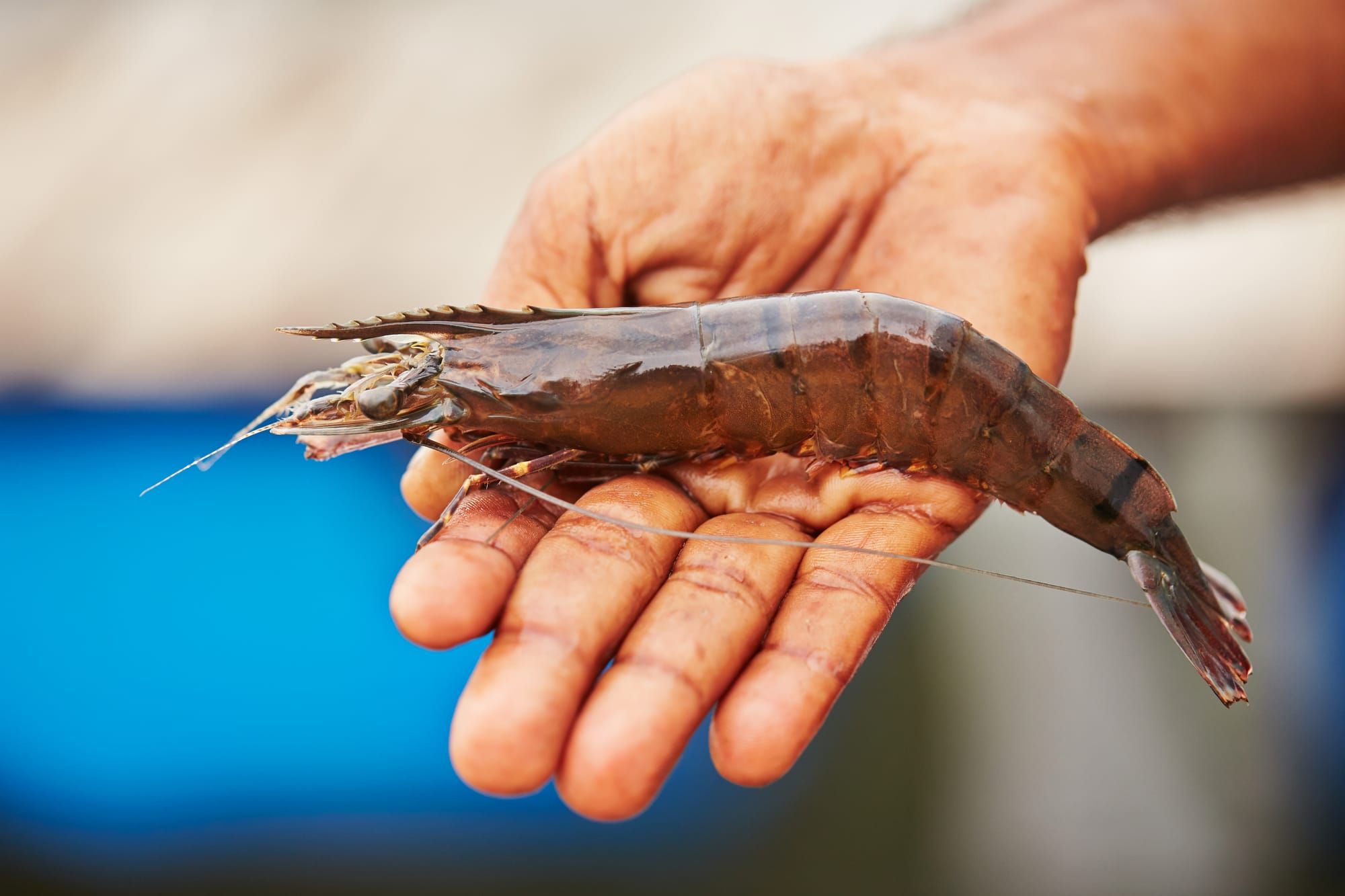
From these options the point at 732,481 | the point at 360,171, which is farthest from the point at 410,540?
the point at 360,171

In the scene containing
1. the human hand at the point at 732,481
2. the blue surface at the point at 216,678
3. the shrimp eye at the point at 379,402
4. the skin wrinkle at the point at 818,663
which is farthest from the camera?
the blue surface at the point at 216,678

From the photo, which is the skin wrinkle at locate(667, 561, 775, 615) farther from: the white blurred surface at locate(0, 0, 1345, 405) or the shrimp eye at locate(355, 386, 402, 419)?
the white blurred surface at locate(0, 0, 1345, 405)

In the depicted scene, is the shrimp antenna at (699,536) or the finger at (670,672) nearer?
the finger at (670,672)

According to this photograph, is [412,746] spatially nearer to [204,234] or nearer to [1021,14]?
[204,234]

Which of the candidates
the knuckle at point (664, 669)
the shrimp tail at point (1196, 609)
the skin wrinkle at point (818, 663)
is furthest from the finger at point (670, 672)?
the shrimp tail at point (1196, 609)

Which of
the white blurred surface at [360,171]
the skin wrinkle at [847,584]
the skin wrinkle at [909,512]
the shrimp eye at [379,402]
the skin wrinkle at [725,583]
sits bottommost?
the skin wrinkle at [909,512]

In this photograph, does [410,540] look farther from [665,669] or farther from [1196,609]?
[1196,609]

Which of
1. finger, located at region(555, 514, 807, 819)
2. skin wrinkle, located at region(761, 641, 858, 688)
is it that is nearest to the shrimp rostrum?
finger, located at region(555, 514, 807, 819)

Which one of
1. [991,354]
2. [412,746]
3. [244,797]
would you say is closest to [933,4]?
[991,354]

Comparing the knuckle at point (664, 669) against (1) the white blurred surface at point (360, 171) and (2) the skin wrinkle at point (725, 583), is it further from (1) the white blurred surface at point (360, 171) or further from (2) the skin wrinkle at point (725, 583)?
(1) the white blurred surface at point (360, 171)
